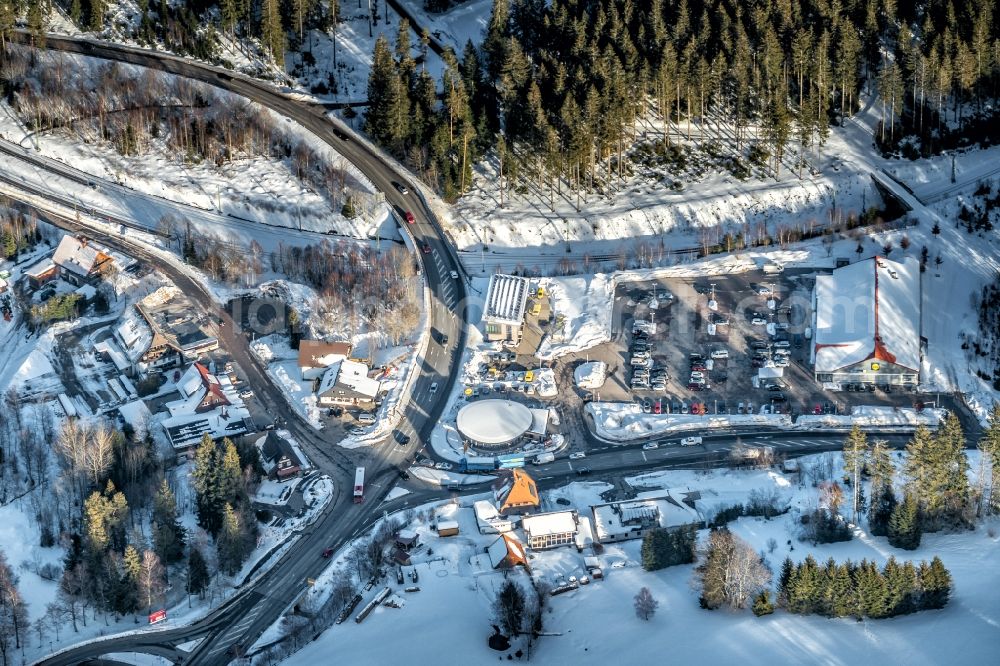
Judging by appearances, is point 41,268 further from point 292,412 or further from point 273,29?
point 273,29

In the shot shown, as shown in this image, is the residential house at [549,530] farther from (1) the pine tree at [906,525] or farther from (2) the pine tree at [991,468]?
(2) the pine tree at [991,468]

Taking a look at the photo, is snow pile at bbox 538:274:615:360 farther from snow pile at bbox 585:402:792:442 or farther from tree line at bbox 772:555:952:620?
tree line at bbox 772:555:952:620

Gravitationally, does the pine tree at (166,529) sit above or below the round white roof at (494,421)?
below

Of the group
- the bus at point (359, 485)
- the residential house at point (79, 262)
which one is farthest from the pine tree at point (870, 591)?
the residential house at point (79, 262)

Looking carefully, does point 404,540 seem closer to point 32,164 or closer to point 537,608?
point 537,608

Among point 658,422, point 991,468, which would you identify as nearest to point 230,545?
point 658,422

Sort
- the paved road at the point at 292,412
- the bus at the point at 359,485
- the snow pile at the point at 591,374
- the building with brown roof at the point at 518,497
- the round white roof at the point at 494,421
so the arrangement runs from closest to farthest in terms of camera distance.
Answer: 1. the paved road at the point at 292,412
2. the building with brown roof at the point at 518,497
3. the bus at the point at 359,485
4. the round white roof at the point at 494,421
5. the snow pile at the point at 591,374
